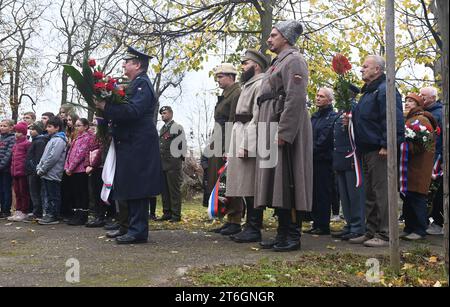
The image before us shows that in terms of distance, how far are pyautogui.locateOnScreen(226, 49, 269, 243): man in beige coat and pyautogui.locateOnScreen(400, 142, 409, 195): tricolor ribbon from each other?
1822mm

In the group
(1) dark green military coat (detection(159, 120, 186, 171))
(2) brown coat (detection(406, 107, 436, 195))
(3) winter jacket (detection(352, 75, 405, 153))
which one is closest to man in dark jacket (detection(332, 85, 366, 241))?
(3) winter jacket (detection(352, 75, 405, 153))

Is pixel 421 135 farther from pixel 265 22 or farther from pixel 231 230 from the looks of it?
pixel 265 22

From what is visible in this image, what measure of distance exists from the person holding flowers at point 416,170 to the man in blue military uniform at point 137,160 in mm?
3071

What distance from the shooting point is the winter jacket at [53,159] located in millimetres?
8305

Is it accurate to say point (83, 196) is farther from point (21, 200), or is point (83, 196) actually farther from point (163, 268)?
point (163, 268)

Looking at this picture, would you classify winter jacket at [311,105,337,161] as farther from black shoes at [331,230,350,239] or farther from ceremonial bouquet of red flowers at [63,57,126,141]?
ceremonial bouquet of red flowers at [63,57,126,141]

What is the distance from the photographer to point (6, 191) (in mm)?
9523

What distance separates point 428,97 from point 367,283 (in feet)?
13.5

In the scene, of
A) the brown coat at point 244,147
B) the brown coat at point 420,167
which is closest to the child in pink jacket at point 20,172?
the brown coat at point 244,147

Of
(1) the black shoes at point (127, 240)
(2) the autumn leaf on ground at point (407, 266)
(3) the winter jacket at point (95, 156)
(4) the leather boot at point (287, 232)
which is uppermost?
(3) the winter jacket at point (95, 156)

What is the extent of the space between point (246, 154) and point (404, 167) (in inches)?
80.9

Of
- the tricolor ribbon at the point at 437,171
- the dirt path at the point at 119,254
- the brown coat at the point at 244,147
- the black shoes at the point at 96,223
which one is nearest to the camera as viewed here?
the dirt path at the point at 119,254

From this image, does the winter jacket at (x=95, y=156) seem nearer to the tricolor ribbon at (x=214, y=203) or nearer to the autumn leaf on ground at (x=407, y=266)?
the tricolor ribbon at (x=214, y=203)
